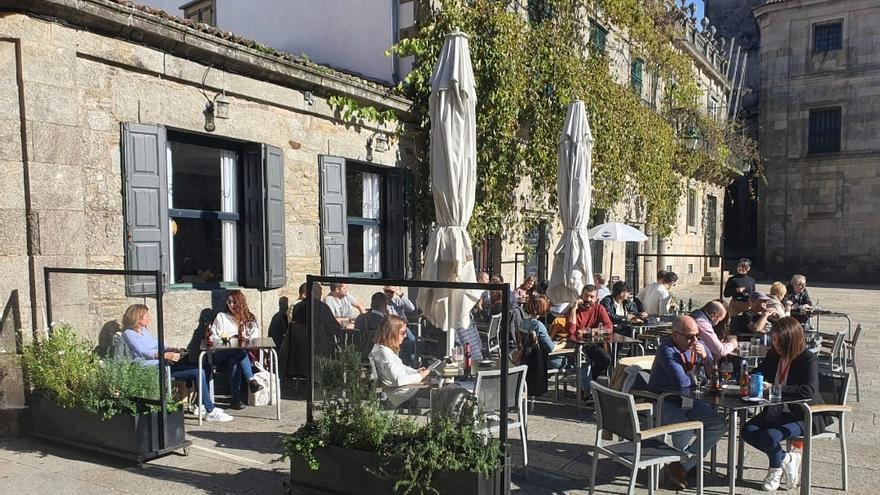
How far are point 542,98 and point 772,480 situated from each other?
28.0 feet

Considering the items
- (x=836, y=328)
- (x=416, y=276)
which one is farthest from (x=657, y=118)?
(x=416, y=276)

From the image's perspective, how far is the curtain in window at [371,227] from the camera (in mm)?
9969

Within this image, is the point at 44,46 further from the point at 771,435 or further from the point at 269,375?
the point at 771,435

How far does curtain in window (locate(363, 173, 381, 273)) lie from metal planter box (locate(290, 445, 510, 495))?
5.84 meters

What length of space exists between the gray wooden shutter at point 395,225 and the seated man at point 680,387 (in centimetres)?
567

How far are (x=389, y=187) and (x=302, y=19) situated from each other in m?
3.59

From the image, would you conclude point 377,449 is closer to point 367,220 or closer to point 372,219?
point 367,220

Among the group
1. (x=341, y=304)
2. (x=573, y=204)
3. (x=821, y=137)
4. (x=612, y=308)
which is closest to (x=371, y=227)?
(x=573, y=204)

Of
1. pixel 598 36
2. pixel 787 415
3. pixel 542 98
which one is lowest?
pixel 787 415

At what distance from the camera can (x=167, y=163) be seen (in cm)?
714

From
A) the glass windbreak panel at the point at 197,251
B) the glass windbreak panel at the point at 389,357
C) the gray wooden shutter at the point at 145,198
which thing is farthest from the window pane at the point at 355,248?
the glass windbreak panel at the point at 389,357

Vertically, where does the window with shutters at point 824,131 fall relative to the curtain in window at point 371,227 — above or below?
above

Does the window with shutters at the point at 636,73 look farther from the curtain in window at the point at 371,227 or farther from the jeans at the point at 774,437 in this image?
the jeans at the point at 774,437

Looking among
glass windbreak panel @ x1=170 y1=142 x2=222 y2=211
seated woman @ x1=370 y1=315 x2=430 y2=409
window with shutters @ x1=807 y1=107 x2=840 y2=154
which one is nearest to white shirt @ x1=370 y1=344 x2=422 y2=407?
seated woman @ x1=370 y1=315 x2=430 y2=409
